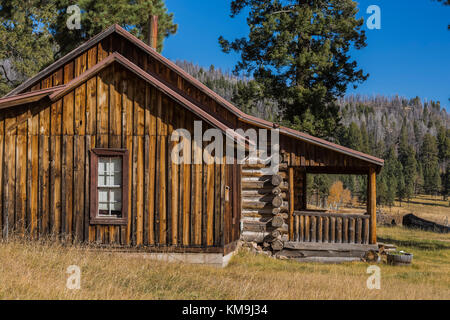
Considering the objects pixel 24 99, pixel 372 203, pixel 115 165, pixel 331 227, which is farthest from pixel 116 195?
pixel 372 203

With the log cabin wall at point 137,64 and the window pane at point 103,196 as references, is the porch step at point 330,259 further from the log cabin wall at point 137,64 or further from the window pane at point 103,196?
the window pane at point 103,196

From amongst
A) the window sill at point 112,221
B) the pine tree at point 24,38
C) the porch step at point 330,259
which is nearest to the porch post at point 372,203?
the porch step at point 330,259

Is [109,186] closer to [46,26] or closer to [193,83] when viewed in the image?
[193,83]

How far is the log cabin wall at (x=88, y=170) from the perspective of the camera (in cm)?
1188

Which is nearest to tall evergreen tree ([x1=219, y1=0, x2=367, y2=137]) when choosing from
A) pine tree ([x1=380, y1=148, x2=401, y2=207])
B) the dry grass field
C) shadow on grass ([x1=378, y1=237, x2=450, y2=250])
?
shadow on grass ([x1=378, y1=237, x2=450, y2=250])

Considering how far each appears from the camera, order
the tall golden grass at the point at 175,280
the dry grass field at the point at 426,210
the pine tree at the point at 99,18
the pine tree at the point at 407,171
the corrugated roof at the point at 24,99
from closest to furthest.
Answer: the tall golden grass at the point at 175,280 → the corrugated roof at the point at 24,99 → the pine tree at the point at 99,18 → the dry grass field at the point at 426,210 → the pine tree at the point at 407,171

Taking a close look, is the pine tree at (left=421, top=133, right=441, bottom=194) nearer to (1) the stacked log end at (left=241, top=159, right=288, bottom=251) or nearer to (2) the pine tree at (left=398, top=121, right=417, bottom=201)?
(2) the pine tree at (left=398, top=121, right=417, bottom=201)

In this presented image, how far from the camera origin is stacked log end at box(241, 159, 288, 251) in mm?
15305

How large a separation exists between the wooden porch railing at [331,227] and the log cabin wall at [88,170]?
14.0 feet

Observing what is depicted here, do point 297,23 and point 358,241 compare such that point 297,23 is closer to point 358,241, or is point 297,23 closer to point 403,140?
point 358,241

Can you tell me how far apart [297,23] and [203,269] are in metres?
16.8

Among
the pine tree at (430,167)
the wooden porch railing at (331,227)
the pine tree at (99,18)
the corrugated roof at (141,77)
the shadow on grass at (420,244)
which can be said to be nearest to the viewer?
the corrugated roof at (141,77)

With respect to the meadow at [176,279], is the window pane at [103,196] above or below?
above

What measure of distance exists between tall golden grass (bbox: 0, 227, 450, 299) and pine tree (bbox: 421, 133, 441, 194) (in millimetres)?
97002
